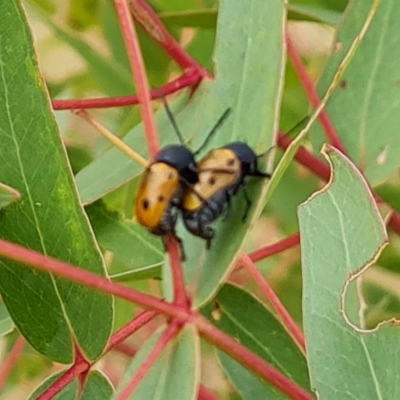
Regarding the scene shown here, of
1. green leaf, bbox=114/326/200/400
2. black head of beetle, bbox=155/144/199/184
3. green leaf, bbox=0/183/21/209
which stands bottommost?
green leaf, bbox=114/326/200/400

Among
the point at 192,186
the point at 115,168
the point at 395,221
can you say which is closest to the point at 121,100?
the point at 115,168

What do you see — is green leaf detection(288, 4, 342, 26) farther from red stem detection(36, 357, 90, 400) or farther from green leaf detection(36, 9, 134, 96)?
red stem detection(36, 357, 90, 400)

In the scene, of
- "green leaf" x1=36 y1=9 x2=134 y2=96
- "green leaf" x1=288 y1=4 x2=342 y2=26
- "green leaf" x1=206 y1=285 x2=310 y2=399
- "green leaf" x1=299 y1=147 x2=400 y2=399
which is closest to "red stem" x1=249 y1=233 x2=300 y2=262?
"green leaf" x1=206 y1=285 x2=310 y2=399

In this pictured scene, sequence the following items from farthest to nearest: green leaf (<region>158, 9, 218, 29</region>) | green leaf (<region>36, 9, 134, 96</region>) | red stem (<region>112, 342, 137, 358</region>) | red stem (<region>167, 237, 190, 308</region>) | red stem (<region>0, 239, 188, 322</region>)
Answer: green leaf (<region>36, 9, 134, 96</region>) < red stem (<region>112, 342, 137, 358</region>) < green leaf (<region>158, 9, 218, 29</region>) < red stem (<region>167, 237, 190, 308</region>) < red stem (<region>0, 239, 188, 322</region>)

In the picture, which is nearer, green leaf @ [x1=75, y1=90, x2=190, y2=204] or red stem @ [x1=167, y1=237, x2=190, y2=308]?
red stem @ [x1=167, y1=237, x2=190, y2=308]

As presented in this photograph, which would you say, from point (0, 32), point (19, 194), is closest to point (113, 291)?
point (19, 194)

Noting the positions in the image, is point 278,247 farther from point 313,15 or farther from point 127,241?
point 313,15
